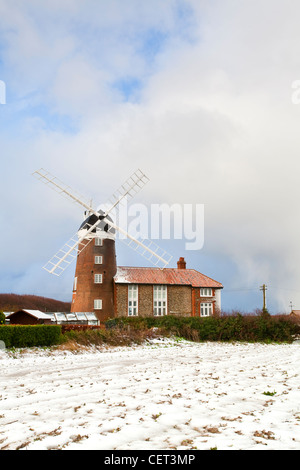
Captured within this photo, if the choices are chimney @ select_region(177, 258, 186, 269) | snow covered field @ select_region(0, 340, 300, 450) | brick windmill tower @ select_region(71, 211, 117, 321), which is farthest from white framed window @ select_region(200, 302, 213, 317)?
snow covered field @ select_region(0, 340, 300, 450)

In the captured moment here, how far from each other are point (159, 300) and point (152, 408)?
37518 mm

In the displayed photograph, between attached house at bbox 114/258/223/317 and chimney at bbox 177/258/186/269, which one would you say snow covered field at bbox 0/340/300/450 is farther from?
chimney at bbox 177/258/186/269

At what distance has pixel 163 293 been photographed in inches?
1773

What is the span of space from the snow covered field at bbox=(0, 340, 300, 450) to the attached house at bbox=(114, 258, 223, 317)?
29.4 m

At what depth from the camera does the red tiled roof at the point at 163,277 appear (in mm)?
44688

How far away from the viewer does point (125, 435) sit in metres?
5.92

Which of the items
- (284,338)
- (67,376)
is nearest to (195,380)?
(67,376)

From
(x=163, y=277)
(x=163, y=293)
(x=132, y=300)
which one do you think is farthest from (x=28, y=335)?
(x=163, y=277)

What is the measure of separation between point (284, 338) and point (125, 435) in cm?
2671

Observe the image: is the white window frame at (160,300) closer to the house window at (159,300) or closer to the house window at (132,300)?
the house window at (159,300)

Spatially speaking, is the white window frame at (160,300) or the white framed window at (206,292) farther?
the white framed window at (206,292)

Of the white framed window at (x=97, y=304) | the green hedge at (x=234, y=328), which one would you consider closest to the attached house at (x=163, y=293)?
the white framed window at (x=97, y=304)

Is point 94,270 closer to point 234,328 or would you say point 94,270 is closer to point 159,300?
point 159,300
